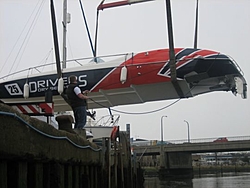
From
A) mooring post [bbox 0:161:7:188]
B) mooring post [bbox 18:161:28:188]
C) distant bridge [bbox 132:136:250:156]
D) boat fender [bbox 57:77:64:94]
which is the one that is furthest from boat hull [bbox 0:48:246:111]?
distant bridge [bbox 132:136:250:156]

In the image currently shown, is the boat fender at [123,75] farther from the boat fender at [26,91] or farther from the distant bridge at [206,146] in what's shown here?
the distant bridge at [206,146]

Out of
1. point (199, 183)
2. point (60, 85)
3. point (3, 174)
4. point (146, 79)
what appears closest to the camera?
point (3, 174)

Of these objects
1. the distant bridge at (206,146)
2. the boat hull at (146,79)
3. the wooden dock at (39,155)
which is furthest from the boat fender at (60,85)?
the distant bridge at (206,146)

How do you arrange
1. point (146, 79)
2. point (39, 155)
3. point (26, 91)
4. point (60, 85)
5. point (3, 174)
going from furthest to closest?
1. point (26, 91)
2. point (60, 85)
3. point (146, 79)
4. point (39, 155)
5. point (3, 174)

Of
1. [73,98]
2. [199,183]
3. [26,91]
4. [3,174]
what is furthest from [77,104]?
[199,183]

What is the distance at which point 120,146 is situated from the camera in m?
9.48

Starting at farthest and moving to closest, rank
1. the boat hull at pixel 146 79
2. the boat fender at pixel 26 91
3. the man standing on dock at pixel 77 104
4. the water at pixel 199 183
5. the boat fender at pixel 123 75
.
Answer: the water at pixel 199 183 < the boat fender at pixel 26 91 < the boat fender at pixel 123 75 < the boat hull at pixel 146 79 < the man standing on dock at pixel 77 104

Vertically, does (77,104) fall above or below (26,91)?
below

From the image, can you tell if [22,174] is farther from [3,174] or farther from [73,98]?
[73,98]

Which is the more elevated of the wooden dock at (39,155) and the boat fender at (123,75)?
the boat fender at (123,75)

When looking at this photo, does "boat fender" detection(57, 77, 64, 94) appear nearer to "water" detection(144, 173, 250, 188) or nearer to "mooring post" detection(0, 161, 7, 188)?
"mooring post" detection(0, 161, 7, 188)

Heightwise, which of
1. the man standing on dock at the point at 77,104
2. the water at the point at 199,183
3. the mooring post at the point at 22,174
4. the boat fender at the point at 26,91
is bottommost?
the water at the point at 199,183

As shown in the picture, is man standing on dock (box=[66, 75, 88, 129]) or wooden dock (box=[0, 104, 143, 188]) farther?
man standing on dock (box=[66, 75, 88, 129])

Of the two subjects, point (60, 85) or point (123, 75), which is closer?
point (123, 75)
